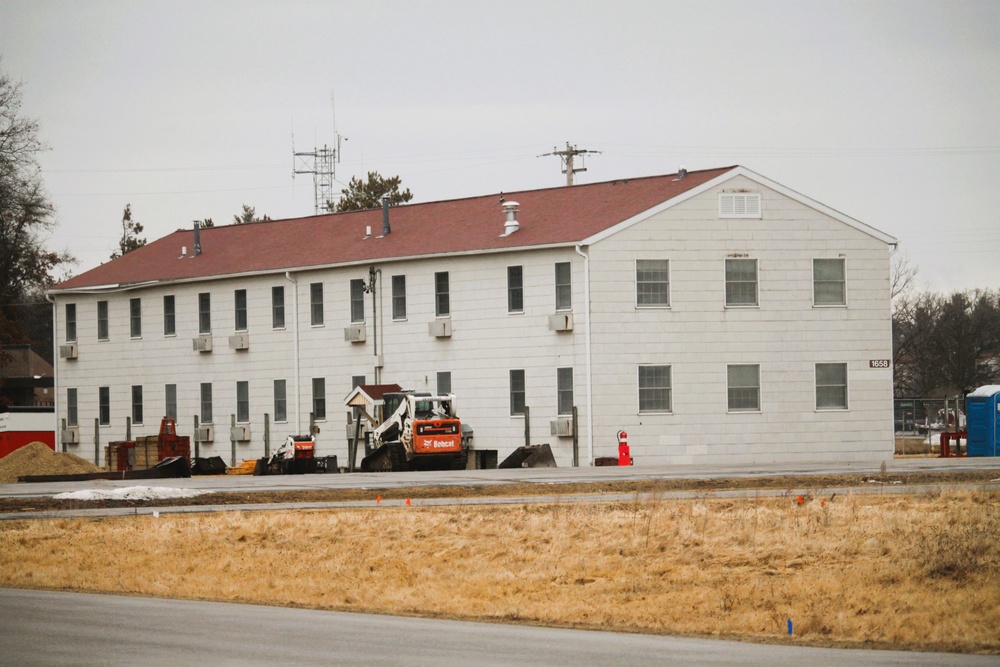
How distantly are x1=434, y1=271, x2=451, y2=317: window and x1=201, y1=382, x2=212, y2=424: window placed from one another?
11.0 metres

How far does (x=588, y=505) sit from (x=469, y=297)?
22.8 metres

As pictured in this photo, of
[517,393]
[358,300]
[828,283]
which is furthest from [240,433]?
[828,283]

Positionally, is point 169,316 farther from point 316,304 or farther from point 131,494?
point 131,494

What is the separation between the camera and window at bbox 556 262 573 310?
43.6 metres

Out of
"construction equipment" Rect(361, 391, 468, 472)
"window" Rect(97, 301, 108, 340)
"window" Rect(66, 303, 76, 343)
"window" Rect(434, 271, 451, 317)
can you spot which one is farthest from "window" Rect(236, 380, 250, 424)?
"window" Rect(66, 303, 76, 343)

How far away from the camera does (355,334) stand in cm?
4816

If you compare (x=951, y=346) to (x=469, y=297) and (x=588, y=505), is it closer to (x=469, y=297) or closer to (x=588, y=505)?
(x=469, y=297)

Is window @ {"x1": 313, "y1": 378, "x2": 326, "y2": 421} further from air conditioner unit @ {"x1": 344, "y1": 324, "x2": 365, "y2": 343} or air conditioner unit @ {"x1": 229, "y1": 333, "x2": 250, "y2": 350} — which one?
air conditioner unit @ {"x1": 229, "y1": 333, "x2": 250, "y2": 350}

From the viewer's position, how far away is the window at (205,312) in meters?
53.2

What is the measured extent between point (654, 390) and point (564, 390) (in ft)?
8.99

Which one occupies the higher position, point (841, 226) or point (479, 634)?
point (841, 226)

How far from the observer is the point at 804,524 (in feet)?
64.8

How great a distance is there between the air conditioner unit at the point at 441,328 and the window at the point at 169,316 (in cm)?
1306

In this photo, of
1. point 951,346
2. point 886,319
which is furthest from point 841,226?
point 951,346
